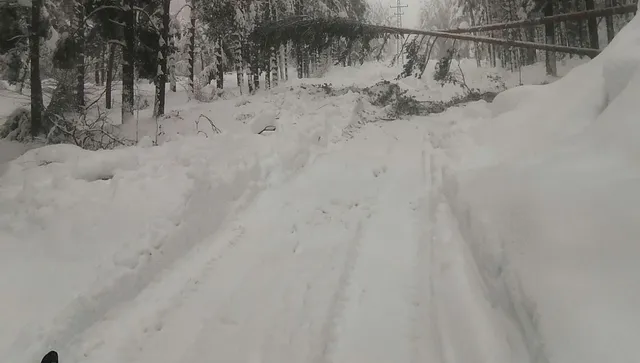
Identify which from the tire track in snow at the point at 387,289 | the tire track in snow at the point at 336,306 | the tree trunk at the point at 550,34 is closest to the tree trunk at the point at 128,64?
the tire track in snow at the point at 387,289

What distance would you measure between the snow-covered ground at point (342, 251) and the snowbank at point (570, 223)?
0.02 m

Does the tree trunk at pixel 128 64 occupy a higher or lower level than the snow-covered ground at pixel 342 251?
higher

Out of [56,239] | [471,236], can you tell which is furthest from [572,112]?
[56,239]

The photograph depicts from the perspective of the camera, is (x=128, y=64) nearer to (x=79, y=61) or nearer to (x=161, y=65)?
(x=161, y=65)

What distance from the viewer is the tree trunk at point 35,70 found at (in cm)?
1288

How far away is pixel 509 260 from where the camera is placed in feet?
12.5

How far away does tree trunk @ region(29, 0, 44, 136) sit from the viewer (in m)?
12.9

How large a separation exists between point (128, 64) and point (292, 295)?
14.0 m

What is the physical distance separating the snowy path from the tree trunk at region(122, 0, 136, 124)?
35.6 feet

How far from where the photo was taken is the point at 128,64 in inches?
608

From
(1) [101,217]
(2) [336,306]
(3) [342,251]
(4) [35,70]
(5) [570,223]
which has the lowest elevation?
(2) [336,306]

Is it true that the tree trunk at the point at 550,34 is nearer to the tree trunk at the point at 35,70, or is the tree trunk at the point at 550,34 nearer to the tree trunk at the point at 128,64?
the tree trunk at the point at 128,64

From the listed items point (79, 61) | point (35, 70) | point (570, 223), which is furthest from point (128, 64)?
point (570, 223)

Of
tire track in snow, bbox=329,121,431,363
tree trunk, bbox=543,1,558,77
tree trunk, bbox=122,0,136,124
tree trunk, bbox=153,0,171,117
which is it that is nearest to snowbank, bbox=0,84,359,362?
tire track in snow, bbox=329,121,431,363
